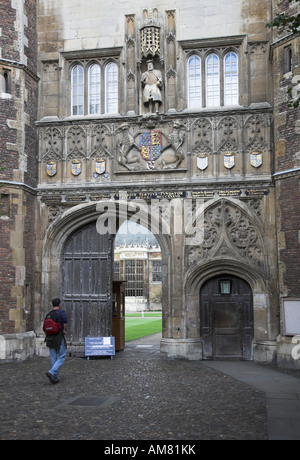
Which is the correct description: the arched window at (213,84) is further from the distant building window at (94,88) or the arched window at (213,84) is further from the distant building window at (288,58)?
the distant building window at (94,88)

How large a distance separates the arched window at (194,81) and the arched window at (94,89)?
9.06 feet

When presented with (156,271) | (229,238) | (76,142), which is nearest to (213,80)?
(76,142)

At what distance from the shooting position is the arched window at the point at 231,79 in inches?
592

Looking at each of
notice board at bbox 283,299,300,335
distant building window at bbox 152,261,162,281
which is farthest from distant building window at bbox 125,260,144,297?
notice board at bbox 283,299,300,335

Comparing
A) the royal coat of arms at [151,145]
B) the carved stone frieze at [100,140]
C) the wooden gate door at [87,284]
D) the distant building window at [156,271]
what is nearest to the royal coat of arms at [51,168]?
the carved stone frieze at [100,140]

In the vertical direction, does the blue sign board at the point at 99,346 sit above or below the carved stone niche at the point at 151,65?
below

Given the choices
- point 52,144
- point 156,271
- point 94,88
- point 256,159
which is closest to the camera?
point 256,159

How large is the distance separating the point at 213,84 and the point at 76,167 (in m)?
4.69

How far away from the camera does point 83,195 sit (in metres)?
15.1

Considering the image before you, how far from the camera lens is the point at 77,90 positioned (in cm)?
1591

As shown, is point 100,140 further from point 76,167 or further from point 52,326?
point 52,326

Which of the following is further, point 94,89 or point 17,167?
point 94,89
